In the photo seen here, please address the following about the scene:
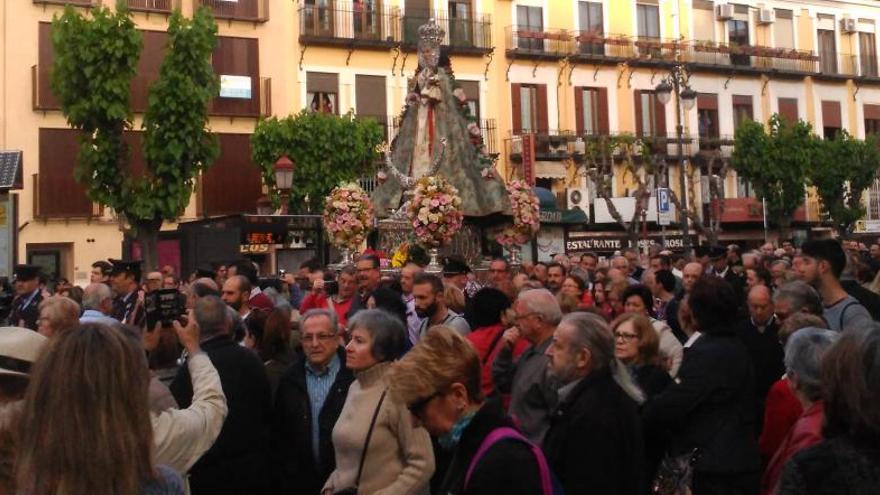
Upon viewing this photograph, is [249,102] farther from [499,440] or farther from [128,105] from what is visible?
[499,440]

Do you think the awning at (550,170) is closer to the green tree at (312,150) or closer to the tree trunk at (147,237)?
the green tree at (312,150)

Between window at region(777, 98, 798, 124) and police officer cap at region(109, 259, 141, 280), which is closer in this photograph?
police officer cap at region(109, 259, 141, 280)

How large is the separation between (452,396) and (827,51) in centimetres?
4280

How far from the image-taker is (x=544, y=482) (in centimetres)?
352

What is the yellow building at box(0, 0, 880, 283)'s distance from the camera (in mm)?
29375

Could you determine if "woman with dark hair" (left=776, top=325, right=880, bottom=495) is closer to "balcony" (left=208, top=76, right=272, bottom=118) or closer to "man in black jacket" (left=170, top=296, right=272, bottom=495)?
"man in black jacket" (left=170, top=296, right=272, bottom=495)

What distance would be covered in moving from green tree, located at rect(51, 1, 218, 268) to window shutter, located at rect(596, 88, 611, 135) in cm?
1619

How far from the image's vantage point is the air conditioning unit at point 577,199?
36.4 metres

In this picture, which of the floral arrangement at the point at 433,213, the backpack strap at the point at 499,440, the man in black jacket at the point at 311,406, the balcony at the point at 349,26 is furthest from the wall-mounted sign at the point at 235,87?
the backpack strap at the point at 499,440

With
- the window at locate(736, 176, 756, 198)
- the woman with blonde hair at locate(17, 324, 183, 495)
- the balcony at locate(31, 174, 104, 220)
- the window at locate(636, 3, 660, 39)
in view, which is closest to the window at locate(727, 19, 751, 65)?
the window at locate(636, 3, 660, 39)

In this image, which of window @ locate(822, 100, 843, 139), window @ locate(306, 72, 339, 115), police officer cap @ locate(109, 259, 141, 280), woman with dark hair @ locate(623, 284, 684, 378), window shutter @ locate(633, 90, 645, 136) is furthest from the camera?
window @ locate(822, 100, 843, 139)

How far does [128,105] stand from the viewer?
2517cm

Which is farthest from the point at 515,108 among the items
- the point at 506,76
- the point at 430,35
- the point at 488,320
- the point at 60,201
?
the point at 488,320

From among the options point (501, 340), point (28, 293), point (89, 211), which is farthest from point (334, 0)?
point (501, 340)
